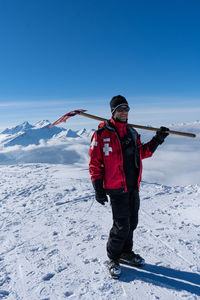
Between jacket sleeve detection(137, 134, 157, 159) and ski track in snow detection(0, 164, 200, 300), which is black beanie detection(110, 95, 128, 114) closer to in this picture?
jacket sleeve detection(137, 134, 157, 159)

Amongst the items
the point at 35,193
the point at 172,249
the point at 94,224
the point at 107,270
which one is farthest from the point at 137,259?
the point at 35,193

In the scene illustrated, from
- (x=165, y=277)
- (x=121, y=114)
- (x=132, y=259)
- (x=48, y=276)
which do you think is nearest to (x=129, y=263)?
(x=132, y=259)

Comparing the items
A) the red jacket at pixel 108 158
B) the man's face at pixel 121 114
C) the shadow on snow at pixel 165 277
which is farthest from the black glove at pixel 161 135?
the shadow on snow at pixel 165 277

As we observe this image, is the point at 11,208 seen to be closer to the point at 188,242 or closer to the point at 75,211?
the point at 75,211

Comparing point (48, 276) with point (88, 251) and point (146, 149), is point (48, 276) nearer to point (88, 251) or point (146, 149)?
point (88, 251)

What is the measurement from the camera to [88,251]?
4070 millimetres

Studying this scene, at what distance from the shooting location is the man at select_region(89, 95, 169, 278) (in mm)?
3246

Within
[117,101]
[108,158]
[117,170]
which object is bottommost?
[117,170]

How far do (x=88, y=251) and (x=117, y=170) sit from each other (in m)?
1.85

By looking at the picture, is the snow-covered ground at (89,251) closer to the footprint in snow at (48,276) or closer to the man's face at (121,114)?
the footprint in snow at (48,276)

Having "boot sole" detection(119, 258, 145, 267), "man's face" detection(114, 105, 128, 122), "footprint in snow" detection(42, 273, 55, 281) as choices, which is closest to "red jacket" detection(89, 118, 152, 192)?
"man's face" detection(114, 105, 128, 122)

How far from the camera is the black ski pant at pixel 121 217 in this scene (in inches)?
130

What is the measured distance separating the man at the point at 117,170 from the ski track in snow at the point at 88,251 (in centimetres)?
40

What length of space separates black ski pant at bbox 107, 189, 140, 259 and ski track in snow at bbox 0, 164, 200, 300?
0.38 metres
